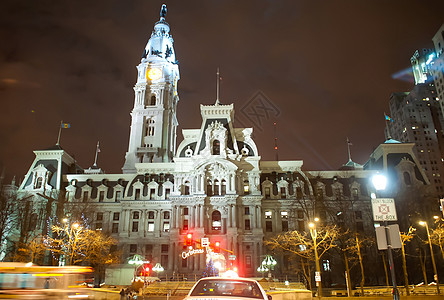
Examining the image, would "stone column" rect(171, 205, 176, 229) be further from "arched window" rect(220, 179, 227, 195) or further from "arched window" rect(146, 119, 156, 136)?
"arched window" rect(146, 119, 156, 136)

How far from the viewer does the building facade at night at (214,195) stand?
53.2 meters

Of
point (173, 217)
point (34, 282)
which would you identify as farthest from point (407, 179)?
point (34, 282)

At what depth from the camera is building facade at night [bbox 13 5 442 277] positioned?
53.2 m

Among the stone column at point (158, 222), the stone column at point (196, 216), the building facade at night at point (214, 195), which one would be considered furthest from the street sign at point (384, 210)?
the stone column at point (158, 222)

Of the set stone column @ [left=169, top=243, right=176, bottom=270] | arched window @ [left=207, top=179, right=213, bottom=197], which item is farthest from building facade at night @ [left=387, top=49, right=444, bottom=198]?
stone column @ [left=169, top=243, right=176, bottom=270]

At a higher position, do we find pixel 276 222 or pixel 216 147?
pixel 216 147

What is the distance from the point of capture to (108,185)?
64.1m

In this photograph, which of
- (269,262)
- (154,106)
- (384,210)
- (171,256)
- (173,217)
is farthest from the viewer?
(154,106)

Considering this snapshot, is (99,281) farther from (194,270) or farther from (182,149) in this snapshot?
(182,149)

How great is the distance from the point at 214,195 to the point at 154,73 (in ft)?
148

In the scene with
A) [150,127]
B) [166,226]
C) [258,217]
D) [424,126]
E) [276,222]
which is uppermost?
[424,126]

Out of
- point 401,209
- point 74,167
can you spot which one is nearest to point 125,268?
point 74,167

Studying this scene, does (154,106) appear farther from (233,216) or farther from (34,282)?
(34,282)

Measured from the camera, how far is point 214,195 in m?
55.7
